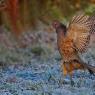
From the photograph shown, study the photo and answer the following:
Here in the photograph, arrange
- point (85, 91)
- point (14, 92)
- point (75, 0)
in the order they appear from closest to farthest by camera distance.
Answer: point (85, 91)
point (14, 92)
point (75, 0)

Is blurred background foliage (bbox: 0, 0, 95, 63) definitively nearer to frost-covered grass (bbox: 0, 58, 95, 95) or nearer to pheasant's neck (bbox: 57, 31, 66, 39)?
frost-covered grass (bbox: 0, 58, 95, 95)

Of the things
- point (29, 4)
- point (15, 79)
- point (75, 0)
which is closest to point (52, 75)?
point (15, 79)

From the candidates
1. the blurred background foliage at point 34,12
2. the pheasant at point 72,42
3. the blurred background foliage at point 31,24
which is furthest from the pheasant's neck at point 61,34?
the blurred background foliage at point 34,12

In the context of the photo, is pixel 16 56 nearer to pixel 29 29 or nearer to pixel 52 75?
pixel 52 75

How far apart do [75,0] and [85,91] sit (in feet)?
41.0

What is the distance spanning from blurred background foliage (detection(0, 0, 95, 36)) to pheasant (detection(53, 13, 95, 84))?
26.4ft

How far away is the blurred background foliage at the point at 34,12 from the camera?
58.6 feet

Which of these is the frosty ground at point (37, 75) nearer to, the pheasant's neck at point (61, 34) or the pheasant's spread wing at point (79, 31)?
the pheasant's spread wing at point (79, 31)

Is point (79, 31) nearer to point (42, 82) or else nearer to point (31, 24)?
point (42, 82)

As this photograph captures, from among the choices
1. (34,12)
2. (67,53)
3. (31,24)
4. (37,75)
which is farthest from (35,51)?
(67,53)

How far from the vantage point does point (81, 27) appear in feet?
29.7

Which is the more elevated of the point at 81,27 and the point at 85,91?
the point at 81,27

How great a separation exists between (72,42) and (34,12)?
33.4 ft

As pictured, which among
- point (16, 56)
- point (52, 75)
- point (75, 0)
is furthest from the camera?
point (75, 0)
